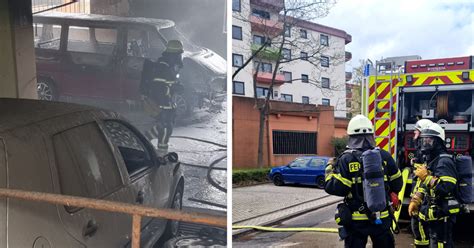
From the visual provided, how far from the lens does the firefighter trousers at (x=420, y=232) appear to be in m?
3.37

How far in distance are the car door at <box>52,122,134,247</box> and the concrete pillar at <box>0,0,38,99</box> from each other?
461 mm

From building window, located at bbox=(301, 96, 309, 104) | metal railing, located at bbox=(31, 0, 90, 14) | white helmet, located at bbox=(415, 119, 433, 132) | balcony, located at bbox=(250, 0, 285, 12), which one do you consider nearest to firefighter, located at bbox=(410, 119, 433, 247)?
white helmet, located at bbox=(415, 119, 433, 132)

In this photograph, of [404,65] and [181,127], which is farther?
[404,65]

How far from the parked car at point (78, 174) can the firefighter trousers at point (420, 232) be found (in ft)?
7.83

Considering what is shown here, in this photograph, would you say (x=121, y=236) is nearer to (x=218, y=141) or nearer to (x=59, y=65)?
(x=218, y=141)

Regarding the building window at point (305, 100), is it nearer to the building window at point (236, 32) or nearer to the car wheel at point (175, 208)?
the building window at point (236, 32)

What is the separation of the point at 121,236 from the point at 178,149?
0.47 metres

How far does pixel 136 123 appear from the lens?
73.5 inches

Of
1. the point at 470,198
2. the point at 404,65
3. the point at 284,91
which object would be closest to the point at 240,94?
the point at 284,91

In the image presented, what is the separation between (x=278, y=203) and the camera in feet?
9.59

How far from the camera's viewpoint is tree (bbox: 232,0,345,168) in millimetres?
1999

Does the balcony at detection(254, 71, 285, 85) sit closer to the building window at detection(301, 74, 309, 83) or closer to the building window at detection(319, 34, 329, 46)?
the building window at detection(301, 74, 309, 83)

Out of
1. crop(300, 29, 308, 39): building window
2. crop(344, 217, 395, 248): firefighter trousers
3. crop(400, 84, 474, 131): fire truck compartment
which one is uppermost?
crop(300, 29, 308, 39): building window

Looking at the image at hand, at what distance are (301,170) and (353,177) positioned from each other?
379mm
